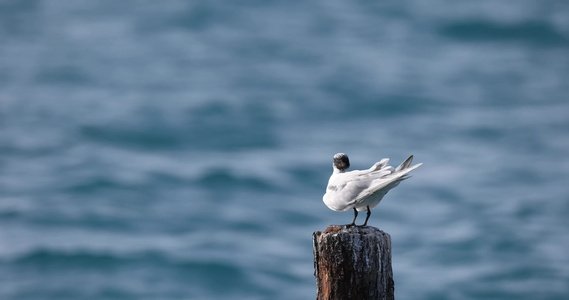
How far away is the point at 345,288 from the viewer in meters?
4.82

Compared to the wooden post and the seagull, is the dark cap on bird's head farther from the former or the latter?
the wooden post

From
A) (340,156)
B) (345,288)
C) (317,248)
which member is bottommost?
(345,288)

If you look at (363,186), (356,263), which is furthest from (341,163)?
(356,263)

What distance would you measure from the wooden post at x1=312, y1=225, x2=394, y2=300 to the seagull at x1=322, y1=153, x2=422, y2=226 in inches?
13.0

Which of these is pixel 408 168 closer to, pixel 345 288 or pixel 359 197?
pixel 359 197

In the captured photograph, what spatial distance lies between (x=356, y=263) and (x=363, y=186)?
26.5 inches

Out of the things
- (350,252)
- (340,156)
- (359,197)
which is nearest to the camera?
(350,252)

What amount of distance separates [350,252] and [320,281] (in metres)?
0.42

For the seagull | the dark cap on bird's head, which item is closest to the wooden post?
the seagull

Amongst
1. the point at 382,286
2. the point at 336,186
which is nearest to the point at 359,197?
the point at 336,186

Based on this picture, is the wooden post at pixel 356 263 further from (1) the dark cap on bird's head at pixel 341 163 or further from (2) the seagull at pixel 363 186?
(1) the dark cap on bird's head at pixel 341 163

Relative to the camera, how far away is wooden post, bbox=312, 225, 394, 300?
187 inches

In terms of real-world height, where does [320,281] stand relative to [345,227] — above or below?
below

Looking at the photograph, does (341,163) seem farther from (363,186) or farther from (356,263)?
(356,263)
